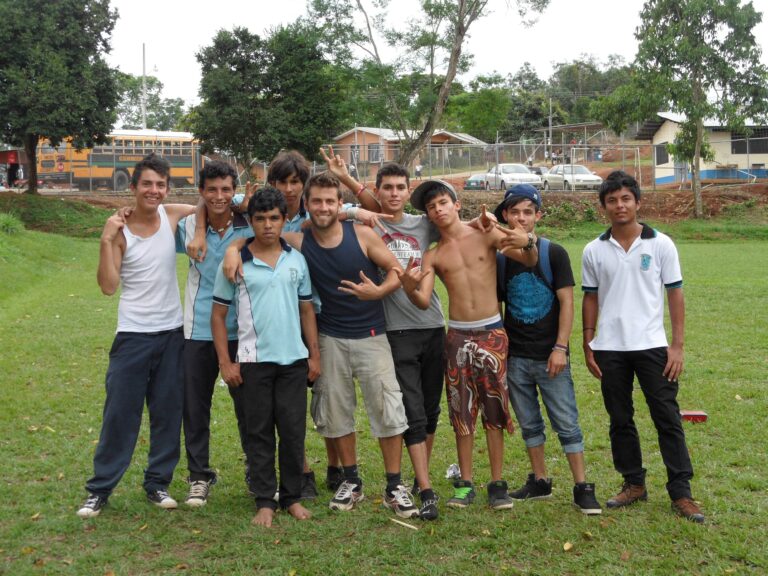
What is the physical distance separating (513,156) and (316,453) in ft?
106

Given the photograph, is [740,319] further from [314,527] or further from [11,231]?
[11,231]

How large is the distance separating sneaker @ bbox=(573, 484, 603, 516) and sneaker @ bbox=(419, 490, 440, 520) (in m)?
0.82

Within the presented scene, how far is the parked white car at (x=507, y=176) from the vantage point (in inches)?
1352

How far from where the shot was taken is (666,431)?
4.74 metres

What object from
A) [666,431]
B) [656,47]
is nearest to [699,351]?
[666,431]

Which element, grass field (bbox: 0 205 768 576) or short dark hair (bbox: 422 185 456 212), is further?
short dark hair (bbox: 422 185 456 212)

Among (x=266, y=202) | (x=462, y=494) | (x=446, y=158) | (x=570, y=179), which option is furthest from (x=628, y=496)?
(x=446, y=158)

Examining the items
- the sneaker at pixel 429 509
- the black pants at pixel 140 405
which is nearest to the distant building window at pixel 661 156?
the sneaker at pixel 429 509

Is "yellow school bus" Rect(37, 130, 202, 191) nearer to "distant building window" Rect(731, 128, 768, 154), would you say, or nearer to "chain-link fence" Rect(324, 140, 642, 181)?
"chain-link fence" Rect(324, 140, 642, 181)

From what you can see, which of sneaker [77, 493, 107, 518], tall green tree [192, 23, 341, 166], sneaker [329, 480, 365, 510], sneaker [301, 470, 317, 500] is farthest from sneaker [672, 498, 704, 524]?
tall green tree [192, 23, 341, 166]

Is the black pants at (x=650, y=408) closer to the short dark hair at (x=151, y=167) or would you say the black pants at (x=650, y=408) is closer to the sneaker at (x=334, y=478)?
the sneaker at (x=334, y=478)

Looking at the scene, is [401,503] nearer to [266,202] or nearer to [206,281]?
[206,281]

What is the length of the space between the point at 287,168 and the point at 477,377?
1.70 metres

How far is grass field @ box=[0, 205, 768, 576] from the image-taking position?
4.12m
